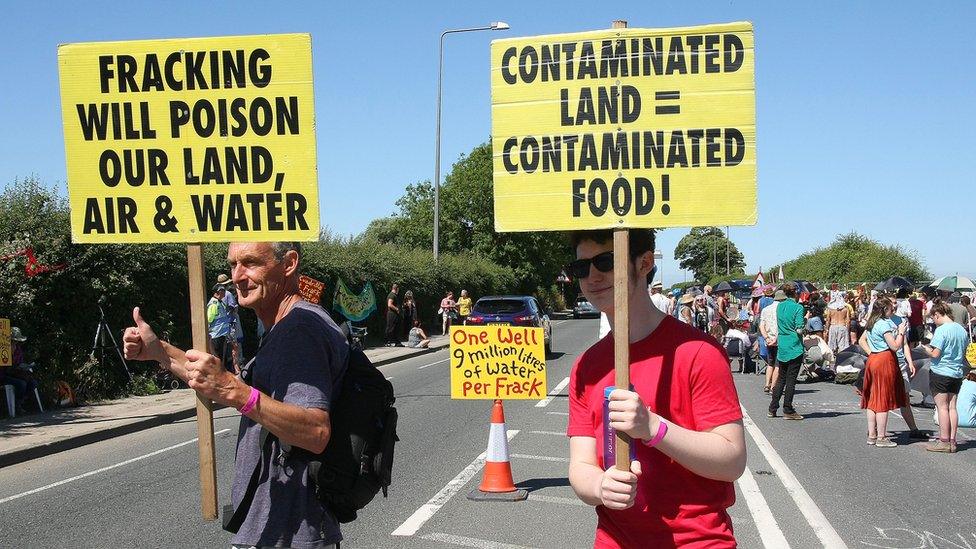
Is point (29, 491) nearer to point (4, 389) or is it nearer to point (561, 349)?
point (4, 389)

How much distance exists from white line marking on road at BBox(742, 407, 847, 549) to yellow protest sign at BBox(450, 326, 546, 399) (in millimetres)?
2005

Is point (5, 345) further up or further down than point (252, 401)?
further down

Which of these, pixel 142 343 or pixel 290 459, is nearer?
pixel 290 459

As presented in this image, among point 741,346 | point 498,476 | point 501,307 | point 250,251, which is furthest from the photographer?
point 501,307

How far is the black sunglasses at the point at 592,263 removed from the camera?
2.96 meters

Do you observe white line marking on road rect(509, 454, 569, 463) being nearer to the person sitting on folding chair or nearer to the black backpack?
the black backpack

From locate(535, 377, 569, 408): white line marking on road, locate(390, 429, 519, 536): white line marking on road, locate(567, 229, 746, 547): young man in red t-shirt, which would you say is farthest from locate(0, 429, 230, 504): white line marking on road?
locate(567, 229, 746, 547): young man in red t-shirt

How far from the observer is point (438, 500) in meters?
7.55

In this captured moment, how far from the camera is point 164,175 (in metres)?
3.35

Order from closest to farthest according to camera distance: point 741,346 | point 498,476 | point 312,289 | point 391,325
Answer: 1. point 498,476
2. point 312,289
3. point 741,346
4. point 391,325

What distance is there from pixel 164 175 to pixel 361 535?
3892 mm

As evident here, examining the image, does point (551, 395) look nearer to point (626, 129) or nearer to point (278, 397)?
point (626, 129)

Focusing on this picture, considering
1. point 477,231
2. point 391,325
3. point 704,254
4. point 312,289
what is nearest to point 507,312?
point 391,325

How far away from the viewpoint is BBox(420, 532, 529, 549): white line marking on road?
6.19 meters
